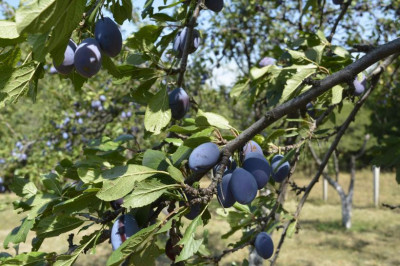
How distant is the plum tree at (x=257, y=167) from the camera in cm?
90

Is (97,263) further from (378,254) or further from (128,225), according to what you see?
(128,225)

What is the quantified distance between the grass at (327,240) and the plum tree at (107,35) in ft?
10.8

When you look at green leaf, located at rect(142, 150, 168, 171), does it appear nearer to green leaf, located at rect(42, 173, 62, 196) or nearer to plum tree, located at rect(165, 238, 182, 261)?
plum tree, located at rect(165, 238, 182, 261)

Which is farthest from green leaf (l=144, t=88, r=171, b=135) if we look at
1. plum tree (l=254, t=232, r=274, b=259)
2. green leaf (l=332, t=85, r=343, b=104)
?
plum tree (l=254, t=232, r=274, b=259)

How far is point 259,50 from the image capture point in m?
5.74

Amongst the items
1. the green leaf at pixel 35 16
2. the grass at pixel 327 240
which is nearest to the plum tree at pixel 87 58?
the green leaf at pixel 35 16

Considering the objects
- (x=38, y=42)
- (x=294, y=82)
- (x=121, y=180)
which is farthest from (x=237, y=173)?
(x=38, y=42)

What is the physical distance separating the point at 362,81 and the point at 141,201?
123 centimetres

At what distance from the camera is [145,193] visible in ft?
2.69

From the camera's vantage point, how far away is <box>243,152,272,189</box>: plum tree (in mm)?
899

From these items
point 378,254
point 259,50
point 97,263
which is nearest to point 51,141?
point 97,263

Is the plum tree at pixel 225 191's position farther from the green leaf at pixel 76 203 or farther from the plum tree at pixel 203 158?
the green leaf at pixel 76 203

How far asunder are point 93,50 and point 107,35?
57mm

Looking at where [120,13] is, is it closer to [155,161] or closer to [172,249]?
[155,161]
